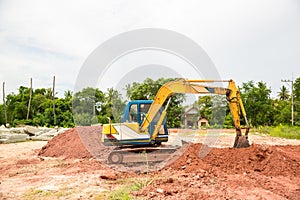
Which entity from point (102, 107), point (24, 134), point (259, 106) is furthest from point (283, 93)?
point (24, 134)

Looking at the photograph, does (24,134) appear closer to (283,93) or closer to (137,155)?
(137,155)

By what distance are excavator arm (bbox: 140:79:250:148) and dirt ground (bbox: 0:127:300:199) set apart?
0.69m

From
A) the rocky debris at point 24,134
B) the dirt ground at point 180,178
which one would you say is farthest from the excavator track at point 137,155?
the rocky debris at point 24,134

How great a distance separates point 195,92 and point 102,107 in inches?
929

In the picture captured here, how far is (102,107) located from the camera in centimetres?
3086

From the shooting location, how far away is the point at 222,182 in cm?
569

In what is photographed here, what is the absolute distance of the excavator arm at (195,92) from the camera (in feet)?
26.8

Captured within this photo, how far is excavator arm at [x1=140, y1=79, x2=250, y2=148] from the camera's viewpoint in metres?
8.18

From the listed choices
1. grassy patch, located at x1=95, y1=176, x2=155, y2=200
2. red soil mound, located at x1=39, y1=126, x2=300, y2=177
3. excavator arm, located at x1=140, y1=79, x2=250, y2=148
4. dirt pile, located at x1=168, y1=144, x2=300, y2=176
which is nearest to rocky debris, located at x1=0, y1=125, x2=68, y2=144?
red soil mound, located at x1=39, y1=126, x2=300, y2=177

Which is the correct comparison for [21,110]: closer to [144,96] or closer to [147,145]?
[144,96]

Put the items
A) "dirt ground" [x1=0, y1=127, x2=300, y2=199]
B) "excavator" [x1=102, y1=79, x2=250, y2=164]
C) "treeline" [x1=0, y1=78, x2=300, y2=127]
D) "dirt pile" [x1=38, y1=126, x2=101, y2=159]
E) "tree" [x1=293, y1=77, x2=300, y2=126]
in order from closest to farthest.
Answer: "dirt ground" [x1=0, y1=127, x2=300, y2=199] → "excavator" [x1=102, y1=79, x2=250, y2=164] → "dirt pile" [x1=38, y1=126, x2=101, y2=159] → "treeline" [x1=0, y1=78, x2=300, y2=127] → "tree" [x1=293, y1=77, x2=300, y2=126]

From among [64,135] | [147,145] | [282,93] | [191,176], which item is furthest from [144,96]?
[282,93]

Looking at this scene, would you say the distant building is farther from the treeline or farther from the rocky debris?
the rocky debris

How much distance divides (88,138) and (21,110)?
983 inches
